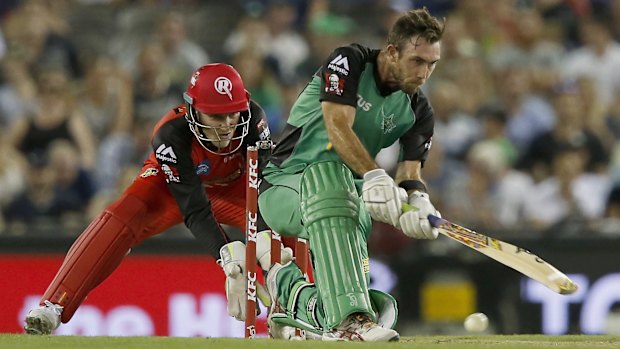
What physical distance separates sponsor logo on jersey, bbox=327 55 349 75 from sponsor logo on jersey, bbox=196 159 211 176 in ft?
5.16

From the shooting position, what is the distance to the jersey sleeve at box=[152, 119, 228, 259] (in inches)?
279

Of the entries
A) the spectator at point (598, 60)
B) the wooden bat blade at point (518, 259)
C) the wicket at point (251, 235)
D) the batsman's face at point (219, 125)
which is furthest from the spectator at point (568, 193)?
the wooden bat blade at point (518, 259)

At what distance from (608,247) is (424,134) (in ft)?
11.4

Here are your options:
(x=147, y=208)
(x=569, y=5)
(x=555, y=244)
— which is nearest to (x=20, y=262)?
(x=147, y=208)

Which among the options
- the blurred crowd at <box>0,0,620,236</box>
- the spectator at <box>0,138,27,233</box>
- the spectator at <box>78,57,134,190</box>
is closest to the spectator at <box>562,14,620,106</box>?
the blurred crowd at <box>0,0,620,236</box>

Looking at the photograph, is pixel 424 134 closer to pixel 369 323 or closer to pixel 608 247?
pixel 369 323

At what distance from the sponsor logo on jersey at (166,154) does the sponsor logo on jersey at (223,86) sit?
46cm

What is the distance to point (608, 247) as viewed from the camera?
380 inches

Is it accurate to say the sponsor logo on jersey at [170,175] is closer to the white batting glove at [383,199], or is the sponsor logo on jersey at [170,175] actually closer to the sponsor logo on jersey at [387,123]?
the sponsor logo on jersey at [387,123]

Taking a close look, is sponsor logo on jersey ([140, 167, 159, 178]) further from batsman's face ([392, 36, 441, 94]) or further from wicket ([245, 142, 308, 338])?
batsman's face ([392, 36, 441, 94])

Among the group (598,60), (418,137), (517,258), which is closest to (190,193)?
(418,137)

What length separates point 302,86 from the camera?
1225 centimetres

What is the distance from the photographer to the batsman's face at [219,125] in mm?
7211

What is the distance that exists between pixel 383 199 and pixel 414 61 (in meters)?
0.82
